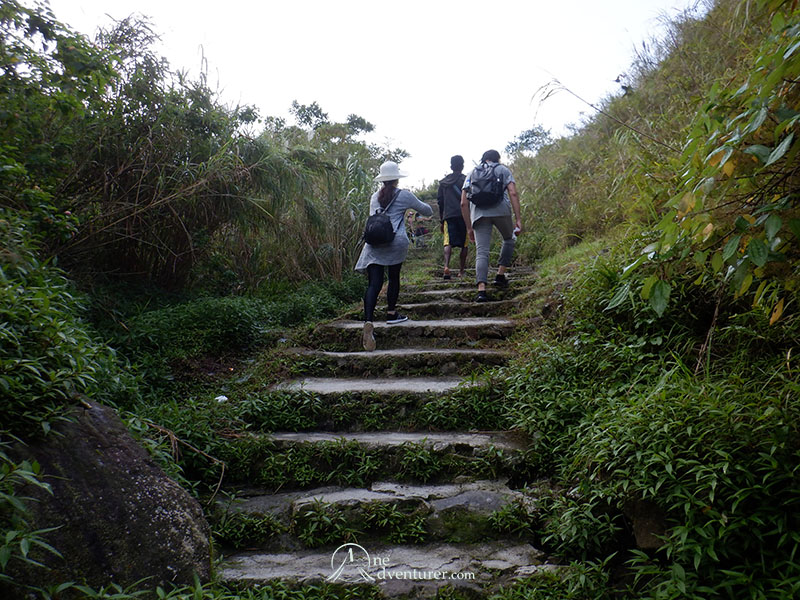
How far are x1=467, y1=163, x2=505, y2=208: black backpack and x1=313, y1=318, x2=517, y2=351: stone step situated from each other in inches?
50.6

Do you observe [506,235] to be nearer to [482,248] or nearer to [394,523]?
[482,248]

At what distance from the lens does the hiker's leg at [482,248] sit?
574 cm

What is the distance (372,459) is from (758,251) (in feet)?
7.84

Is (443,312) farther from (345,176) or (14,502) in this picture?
(14,502)

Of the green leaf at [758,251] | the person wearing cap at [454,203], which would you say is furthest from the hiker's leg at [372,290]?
the green leaf at [758,251]

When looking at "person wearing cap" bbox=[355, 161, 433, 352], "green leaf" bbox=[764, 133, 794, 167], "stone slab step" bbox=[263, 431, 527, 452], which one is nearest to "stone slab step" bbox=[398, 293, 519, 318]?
"person wearing cap" bbox=[355, 161, 433, 352]

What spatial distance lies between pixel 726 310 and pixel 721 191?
56.4 inches

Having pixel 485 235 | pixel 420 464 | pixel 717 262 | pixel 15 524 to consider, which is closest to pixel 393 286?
pixel 485 235

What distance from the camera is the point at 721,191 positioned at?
199cm

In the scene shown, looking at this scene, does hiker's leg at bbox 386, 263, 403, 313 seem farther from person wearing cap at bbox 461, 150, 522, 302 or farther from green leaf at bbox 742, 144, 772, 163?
green leaf at bbox 742, 144, 772, 163

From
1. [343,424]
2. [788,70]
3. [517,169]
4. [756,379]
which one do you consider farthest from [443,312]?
[517,169]

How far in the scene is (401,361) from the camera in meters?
4.54

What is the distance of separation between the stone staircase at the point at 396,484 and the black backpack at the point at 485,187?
169 cm

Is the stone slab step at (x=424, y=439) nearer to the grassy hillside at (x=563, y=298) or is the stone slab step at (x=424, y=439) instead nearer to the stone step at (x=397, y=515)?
the grassy hillside at (x=563, y=298)
